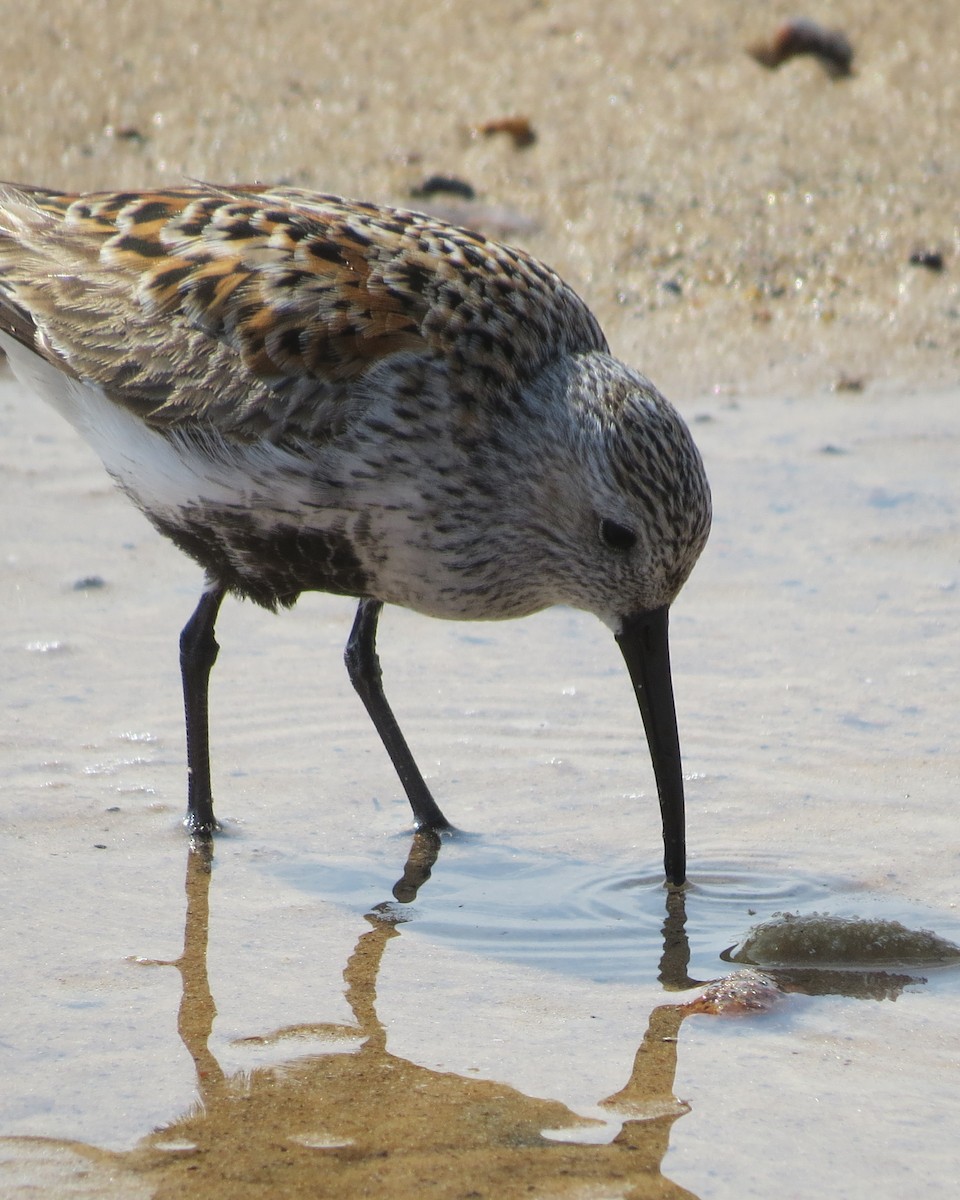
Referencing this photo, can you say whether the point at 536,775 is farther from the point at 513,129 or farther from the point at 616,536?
the point at 513,129

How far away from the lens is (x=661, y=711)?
5.54 meters

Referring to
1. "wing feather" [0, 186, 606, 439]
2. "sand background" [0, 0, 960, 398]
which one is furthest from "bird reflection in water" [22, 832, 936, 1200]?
"sand background" [0, 0, 960, 398]

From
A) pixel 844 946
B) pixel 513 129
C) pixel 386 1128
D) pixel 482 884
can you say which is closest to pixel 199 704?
pixel 482 884

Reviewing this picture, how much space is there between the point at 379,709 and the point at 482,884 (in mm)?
889

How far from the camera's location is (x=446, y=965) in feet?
16.2

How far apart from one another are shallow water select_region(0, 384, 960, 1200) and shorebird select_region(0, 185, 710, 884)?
1.13ft

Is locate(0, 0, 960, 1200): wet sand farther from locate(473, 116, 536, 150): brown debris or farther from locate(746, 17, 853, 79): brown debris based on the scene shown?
locate(746, 17, 853, 79): brown debris

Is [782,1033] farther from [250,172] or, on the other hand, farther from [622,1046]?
[250,172]

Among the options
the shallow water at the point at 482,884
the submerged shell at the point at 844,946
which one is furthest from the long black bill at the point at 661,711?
the submerged shell at the point at 844,946

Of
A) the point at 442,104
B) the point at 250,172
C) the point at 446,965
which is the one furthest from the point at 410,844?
the point at 442,104

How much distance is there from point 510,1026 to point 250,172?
8.53m

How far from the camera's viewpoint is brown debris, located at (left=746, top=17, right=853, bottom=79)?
44.3 ft

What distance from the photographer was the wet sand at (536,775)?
4.11 metres

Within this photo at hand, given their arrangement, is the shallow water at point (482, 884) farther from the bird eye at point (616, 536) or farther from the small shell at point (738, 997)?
the bird eye at point (616, 536)
